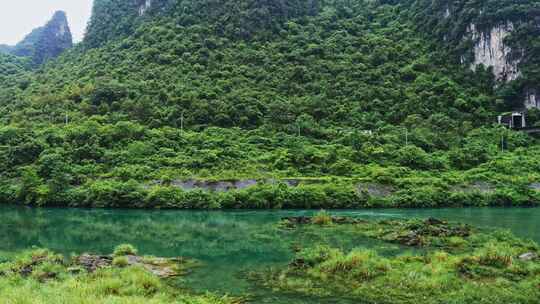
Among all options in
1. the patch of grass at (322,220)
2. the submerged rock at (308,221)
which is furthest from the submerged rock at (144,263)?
the patch of grass at (322,220)

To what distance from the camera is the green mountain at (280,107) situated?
57.1 meters

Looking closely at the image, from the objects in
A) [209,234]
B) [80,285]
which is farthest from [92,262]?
[209,234]

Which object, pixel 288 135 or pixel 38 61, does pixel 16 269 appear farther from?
pixel 38 61

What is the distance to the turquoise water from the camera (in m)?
22.9

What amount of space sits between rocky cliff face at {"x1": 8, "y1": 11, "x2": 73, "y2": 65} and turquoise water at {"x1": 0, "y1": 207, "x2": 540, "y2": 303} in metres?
124

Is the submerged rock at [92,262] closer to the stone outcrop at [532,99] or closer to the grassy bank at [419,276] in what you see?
the grassy bank at [419,276]

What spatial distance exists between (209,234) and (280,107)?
5273 cm

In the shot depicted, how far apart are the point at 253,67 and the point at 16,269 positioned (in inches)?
3508

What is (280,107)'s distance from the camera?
85.8m

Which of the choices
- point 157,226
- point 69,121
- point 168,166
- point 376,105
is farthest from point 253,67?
point 157,226

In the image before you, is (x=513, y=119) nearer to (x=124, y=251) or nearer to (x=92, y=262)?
(x=124, y=251)

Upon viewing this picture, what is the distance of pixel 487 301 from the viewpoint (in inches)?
646

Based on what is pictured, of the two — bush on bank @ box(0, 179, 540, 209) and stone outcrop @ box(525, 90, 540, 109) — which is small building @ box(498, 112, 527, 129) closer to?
stone outcrop @ box(525, 90, 540, 109)

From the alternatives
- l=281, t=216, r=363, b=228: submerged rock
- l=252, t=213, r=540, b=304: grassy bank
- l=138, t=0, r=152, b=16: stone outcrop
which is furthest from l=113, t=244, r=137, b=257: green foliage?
l=138, t=0, r=152, b=16: stone outcrop
